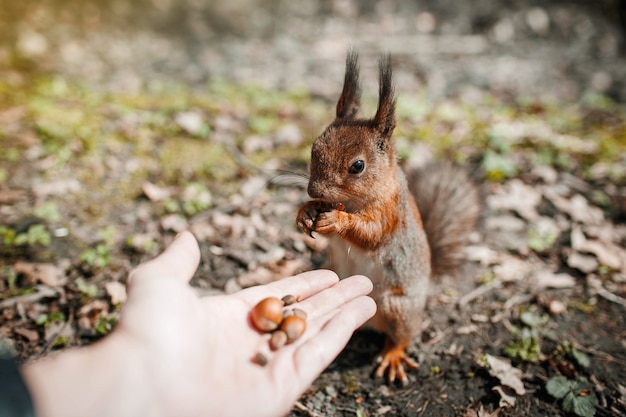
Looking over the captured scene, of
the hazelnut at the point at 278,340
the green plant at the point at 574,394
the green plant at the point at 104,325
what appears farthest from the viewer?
the green plant at the point at 104,325

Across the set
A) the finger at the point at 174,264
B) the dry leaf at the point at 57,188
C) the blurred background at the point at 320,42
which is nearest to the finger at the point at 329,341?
the finger at the point at 174,264

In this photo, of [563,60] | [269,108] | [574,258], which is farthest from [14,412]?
[563,60]

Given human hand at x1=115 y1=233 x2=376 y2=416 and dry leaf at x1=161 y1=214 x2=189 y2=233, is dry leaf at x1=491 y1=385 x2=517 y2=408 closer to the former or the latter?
human hand at x1=115 y1=233 x2=376 y2=416

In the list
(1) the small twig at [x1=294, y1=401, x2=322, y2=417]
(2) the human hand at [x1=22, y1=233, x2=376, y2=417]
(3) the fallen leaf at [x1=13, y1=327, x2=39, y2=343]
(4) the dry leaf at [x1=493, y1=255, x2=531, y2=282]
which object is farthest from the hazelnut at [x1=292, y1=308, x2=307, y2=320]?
(4) the dry leaf at [x1=493, y1=255, x2=531, y2=282]

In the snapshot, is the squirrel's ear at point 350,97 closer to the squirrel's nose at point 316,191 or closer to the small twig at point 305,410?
the squirrel's nose at point 316,191

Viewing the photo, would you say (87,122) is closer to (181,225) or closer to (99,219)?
(99,219)

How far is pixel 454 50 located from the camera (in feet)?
20.4

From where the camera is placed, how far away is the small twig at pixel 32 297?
2480 millimetres

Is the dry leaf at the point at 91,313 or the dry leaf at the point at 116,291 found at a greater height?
the dry leaf at the point at 116,291

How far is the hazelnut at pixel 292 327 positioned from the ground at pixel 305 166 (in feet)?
1.93

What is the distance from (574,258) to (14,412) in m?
3.13

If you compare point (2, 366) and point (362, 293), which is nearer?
point (2, 366)

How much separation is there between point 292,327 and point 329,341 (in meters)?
0.16

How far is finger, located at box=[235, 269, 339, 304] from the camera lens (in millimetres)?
2119
